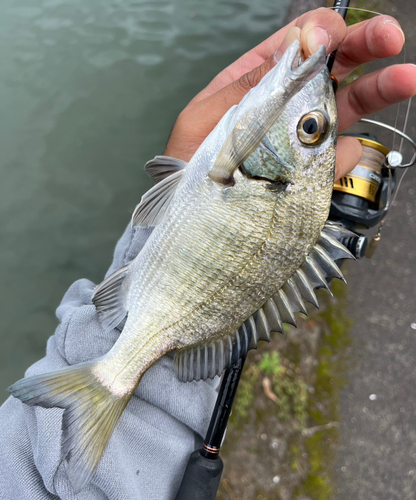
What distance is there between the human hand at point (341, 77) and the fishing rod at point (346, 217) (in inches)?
4.5

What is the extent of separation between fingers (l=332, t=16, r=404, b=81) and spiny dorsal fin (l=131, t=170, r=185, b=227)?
0.91 meters

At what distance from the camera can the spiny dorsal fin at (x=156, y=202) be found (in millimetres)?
1200

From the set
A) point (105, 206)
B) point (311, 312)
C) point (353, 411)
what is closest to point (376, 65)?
point (311, 312)

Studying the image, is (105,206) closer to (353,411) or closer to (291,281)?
(291,281)

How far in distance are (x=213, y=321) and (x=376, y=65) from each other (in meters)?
3.29

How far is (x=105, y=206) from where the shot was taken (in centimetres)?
281

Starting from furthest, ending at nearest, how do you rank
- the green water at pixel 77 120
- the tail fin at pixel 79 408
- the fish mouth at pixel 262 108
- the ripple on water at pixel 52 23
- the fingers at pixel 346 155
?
the ripple on water at pixel 52 23, the green water at pixel 77 120, the fingers at pixel 346 155, the tail fin at pixel 79 408, the fish mouth at pixel 262 108

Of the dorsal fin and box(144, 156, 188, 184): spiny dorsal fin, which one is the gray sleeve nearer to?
the dorsal fin

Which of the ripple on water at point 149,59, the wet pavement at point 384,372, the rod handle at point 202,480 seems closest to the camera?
the rod handle at point 202,480

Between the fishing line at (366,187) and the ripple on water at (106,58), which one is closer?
the fishing line at (366,187)

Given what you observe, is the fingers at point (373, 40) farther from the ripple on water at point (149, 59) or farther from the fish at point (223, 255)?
the ripple on water at point (149, 59)

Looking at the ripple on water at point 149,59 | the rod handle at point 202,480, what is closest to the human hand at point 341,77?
the rod handle at point 202,480

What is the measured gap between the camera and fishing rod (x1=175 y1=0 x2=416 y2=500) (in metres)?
1.32

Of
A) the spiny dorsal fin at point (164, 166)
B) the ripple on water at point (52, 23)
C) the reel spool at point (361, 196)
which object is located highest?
the ripple on water at point (52, 23)
